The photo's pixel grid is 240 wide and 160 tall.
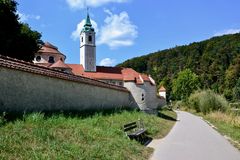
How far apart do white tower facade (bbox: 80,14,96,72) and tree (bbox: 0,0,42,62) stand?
24969mm

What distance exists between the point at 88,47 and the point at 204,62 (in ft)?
194

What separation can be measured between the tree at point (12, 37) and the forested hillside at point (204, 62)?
64.9m

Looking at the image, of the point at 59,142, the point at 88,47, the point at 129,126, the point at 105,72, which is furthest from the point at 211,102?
the point at 59,142

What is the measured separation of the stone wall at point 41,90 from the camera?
493 inches

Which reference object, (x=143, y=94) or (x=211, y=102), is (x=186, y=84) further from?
(x=143, y=94)

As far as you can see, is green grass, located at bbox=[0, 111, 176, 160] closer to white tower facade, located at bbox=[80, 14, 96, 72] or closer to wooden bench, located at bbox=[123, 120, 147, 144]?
wooden bench, located at bbox=[123, 120, 147, 144]

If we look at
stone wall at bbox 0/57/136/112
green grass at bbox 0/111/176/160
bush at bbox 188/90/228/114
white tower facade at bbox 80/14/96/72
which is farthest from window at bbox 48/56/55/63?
green grass at bbox 0/111/176/160

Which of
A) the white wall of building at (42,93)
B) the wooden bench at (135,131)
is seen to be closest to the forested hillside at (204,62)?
the white wall of building at (42,93)

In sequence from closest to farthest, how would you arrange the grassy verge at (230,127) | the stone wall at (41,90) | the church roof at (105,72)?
the stone wall at (41,90), the grassy verge at (230,127), the church roof at (105,72)

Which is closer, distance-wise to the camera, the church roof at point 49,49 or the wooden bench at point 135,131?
the wooden bench at point 135,131

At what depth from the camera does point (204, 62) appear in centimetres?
11169

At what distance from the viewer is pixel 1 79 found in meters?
12.1

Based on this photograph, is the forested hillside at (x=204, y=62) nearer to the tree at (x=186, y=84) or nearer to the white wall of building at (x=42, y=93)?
the tree at (x=186, y=84)

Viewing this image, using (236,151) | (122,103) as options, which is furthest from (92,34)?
(236,151)
